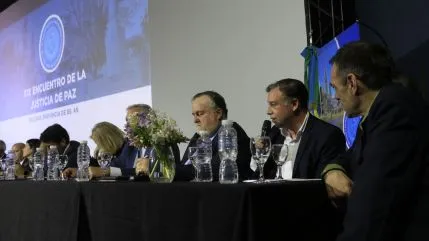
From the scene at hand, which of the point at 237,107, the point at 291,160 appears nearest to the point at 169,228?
the point at 291,160

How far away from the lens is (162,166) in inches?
71.0

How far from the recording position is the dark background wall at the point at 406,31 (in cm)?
274

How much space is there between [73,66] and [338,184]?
4.62 m

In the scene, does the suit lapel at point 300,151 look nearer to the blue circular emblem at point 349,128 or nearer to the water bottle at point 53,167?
the blue circular emblem at point 349,128

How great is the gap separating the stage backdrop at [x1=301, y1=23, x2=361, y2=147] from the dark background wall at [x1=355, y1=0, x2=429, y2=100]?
1.19 feet

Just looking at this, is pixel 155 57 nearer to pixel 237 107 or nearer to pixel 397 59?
pixel 237 107

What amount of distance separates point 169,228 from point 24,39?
18.9ft

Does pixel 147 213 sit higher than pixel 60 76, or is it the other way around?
pixel 60 76

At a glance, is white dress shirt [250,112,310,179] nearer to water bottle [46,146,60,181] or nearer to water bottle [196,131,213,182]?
water bottle [196,131,213,182]

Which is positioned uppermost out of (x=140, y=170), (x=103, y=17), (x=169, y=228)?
(x=103, y=17)

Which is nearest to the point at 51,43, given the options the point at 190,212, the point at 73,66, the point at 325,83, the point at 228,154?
the point at 73,66

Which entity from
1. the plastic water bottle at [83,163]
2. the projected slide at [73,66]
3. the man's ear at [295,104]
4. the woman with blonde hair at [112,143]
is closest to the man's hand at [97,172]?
the plastic water bottle at [83,163]

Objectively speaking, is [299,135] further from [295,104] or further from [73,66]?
[73,66]

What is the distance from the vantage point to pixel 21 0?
651 cm
